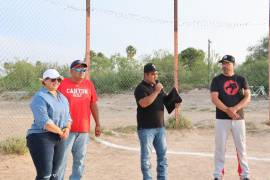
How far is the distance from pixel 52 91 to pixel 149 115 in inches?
58.6

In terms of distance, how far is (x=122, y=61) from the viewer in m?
24.5

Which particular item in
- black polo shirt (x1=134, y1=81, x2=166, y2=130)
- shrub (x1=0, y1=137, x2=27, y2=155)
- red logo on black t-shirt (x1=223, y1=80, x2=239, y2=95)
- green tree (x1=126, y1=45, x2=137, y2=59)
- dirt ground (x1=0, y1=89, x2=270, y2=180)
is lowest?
dirt ground (x1=0, y1=89, x2=270, y2=180)

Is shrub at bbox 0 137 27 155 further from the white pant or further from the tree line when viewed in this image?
the tree line

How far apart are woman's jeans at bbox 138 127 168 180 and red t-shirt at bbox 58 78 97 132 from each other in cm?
80

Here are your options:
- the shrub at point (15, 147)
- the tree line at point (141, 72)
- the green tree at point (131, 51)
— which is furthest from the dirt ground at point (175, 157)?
the tree line at point (141, 72)

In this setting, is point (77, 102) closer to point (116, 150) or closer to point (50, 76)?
point (50, 76)

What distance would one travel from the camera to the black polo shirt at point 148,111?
5.94 m

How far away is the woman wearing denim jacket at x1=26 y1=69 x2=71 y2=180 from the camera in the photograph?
15.8 feet

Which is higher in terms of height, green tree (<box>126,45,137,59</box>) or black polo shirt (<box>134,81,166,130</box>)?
green tree (<box>126,45,137,59</box>)

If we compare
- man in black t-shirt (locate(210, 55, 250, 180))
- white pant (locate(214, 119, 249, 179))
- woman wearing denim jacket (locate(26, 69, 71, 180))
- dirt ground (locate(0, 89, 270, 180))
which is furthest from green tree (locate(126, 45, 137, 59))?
woman wearing denim jacket (locate(26, 69, 71, 180))

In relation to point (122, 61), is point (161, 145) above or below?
below

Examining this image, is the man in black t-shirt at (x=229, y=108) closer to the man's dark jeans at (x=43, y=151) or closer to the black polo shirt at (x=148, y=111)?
the black polo shirt at (x=148, y=111)

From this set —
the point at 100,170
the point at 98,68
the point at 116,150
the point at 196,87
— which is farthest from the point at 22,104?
the point at 100,170

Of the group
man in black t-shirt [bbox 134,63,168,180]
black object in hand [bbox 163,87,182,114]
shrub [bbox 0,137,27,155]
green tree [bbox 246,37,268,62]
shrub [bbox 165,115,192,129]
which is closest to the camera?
man in black t-shirt [bbox 134,63,168,180]
